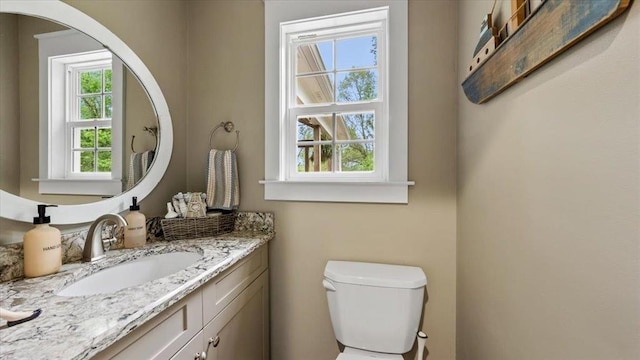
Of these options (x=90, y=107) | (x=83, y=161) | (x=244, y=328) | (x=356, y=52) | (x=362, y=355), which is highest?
(x=356, y=52)

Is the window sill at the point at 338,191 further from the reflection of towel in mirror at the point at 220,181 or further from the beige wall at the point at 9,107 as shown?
the beige wall at the point at 9,107

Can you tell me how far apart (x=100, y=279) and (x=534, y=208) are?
139 centimetres

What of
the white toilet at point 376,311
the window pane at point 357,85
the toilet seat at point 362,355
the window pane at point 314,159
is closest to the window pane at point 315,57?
the window pane at point 357,85

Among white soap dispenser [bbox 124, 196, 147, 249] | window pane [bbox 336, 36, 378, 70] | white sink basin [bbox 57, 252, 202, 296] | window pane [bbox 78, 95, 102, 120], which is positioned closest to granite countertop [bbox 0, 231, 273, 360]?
white sink basin [bbox 57, 252, 202, 296]

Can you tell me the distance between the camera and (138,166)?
4.28 feet

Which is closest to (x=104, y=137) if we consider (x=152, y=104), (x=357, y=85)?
(x=152, y=104)

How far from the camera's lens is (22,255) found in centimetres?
89

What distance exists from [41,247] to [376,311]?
4.11ft

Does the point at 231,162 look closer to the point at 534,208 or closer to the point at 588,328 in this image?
the point at 534,208

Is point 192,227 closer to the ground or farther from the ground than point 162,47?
closer to the ground

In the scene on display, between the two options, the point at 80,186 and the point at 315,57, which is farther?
the point at 315,57

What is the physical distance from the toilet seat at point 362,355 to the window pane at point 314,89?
1.28 metres

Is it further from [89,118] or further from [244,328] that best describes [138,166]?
[244,328]

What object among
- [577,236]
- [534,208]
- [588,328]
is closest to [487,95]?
[534,208]
